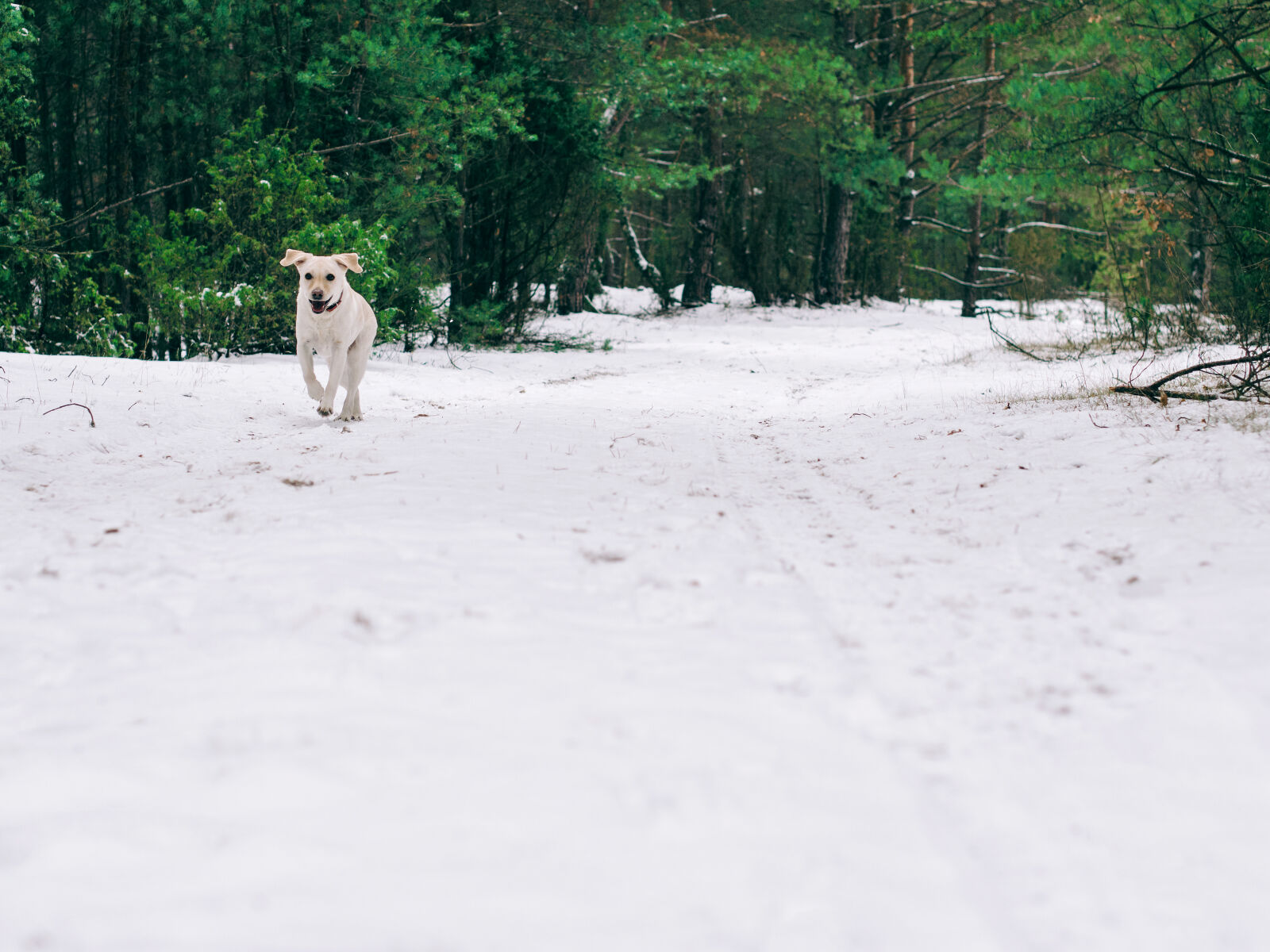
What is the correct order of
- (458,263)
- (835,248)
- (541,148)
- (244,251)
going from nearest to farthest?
(244,251), (458,263), (541,148), (835,248)

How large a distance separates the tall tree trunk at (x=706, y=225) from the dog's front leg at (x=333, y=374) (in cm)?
1489

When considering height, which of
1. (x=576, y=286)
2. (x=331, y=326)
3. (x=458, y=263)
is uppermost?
(x=576, y=286)

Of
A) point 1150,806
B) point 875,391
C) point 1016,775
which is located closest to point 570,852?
point 1016,775

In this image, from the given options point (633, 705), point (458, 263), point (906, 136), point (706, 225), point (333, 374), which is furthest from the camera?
point (906, 136)

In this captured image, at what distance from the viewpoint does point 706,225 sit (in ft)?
68.0

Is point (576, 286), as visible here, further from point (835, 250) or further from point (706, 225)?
point (835, 250)

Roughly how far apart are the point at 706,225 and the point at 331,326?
15779 millimetres

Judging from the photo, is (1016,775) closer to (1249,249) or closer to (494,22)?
(1249,249)

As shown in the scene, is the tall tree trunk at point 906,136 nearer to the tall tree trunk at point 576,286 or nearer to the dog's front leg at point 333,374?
the tall tree trunk at point 576,286

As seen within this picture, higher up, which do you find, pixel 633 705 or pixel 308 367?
pixel 308 367

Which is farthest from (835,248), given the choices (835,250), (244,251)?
(244,251)

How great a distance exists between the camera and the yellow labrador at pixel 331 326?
244 inches

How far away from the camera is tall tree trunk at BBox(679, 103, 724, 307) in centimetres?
1975

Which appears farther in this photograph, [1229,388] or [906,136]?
[906,136]
